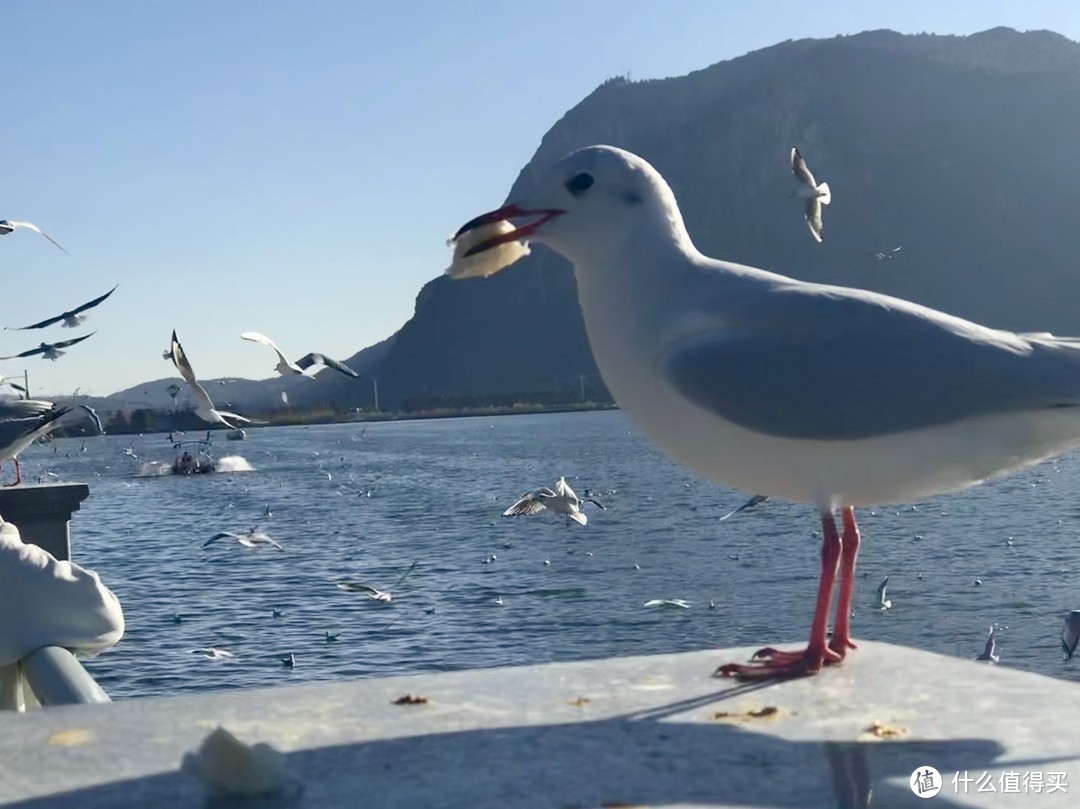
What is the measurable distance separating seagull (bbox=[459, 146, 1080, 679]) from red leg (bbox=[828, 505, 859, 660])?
10 centimetres

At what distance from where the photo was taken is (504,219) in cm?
423

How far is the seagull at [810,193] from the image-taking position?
6.66m

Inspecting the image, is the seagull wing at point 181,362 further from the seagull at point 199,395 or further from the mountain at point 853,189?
the mountain at point 853,189

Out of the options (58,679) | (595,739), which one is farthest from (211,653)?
(595,739)

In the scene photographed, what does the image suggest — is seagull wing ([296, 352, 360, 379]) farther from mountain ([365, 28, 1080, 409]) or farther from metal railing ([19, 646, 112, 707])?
mountain ([365, 28, 1080, 409])

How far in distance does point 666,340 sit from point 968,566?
32281 mm

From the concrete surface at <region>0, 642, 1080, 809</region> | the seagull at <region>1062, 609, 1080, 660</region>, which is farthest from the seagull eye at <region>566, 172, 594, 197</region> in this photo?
the seagull at <region>1062, 609, 1080, 660</region>

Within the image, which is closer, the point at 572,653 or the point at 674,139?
the point at 572,653

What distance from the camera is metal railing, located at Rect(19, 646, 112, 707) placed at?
409 centimetres

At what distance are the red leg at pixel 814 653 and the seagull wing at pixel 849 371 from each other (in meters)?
0.47

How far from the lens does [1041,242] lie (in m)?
120

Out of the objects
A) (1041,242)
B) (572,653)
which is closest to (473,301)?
(1041,242)

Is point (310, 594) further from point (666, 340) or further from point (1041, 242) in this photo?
point (1041, 242)

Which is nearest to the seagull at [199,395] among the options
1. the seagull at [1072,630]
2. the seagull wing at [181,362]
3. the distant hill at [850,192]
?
the seagull wing at [181,362]
